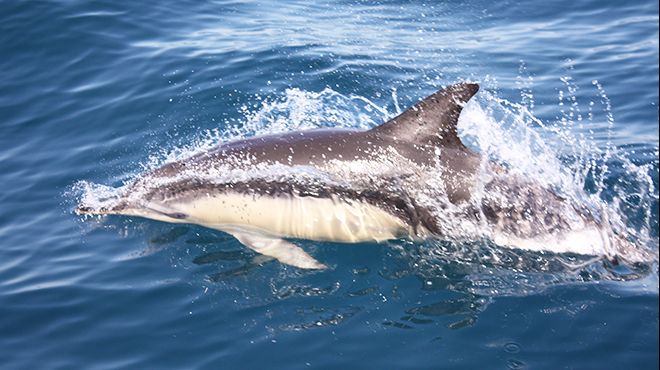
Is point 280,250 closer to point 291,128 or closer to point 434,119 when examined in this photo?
point 434,119

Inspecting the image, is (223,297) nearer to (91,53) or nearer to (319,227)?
(319,227)

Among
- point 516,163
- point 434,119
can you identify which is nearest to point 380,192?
point 434,119

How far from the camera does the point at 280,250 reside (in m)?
8.59

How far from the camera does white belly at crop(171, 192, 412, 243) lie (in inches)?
340

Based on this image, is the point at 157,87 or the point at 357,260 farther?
the point at 157,87

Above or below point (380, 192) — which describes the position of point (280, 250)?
below

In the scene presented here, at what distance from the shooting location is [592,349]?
269 inches

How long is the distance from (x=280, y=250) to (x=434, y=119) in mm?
2021

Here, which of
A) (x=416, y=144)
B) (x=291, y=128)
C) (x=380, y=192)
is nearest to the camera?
(x=416, y=144)

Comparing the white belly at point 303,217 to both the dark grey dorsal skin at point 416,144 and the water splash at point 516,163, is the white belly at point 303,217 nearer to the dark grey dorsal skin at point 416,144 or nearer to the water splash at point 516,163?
the water splash at point 516,163

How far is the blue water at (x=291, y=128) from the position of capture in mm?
7285

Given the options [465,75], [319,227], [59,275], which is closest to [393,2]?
[465,75]

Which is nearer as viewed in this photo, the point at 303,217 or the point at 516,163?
the point at 303,217

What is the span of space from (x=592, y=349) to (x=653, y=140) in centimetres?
462
